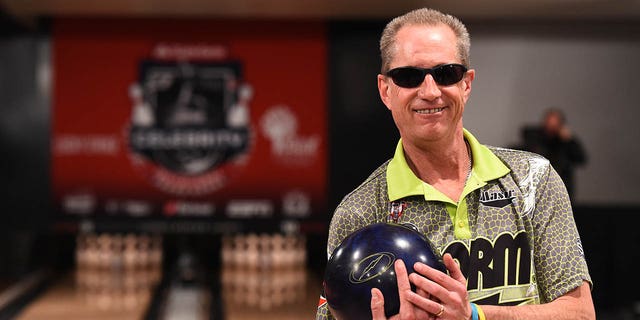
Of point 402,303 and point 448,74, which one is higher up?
point 448,74

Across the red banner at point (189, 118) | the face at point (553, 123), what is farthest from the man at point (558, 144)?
the red banner at point (189, 118)

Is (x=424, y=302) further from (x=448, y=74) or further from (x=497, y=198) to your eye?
(x=448, y=74)

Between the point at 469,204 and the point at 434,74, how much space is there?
0.86 ft

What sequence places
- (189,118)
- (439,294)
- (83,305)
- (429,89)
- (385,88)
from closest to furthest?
(439,294), (429,89), (385,88), (83,305), (189,118)

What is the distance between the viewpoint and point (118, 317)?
16.4 ft

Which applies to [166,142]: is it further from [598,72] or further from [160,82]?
[598,72]

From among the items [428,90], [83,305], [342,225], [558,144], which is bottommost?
[83,305]

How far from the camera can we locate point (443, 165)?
152 centimetres

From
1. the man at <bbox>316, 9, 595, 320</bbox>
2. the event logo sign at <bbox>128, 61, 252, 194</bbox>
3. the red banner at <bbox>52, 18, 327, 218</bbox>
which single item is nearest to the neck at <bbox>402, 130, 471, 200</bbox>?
the man at <bbox>316, 9, 595, 320</bbox>

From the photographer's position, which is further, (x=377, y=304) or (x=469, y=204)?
(x=469, y=204)

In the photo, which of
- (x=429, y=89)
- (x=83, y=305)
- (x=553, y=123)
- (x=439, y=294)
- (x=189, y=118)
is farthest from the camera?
(x=189, y=118)

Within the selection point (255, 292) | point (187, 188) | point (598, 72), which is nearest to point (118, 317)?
point (255, 292)

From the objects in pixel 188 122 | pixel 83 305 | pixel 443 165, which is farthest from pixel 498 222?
pixel 188 122

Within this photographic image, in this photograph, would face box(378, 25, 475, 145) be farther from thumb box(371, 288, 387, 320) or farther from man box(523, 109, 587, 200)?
man box(523, 109, 587, 200)
